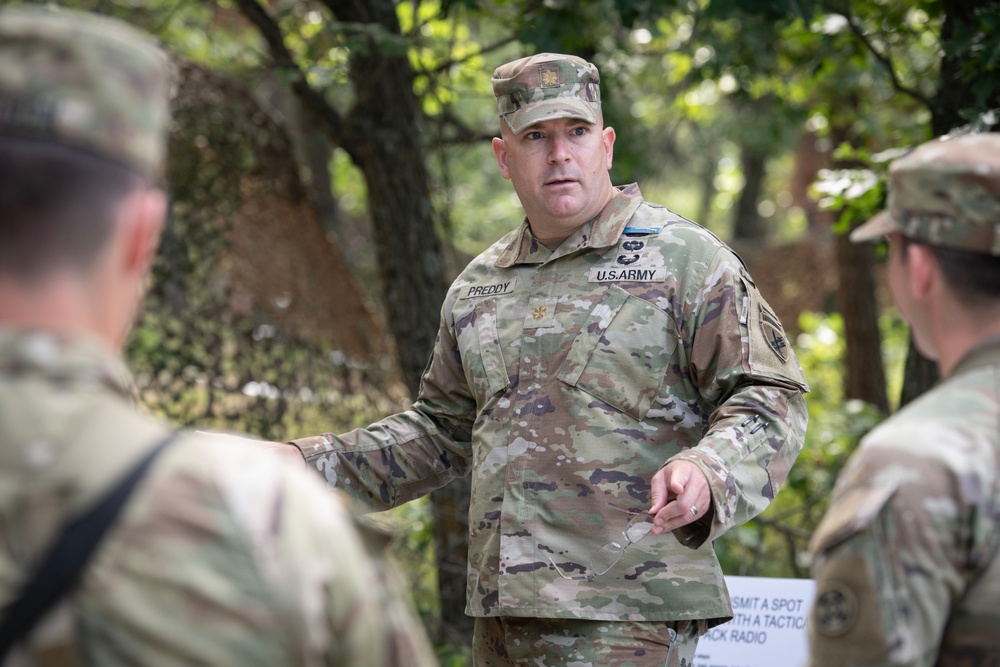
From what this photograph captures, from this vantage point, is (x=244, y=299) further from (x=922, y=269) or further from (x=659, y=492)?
(x=922, y=269)

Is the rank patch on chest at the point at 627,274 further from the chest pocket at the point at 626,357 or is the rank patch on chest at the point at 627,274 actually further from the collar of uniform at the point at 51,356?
the collar of uniform at the point at 51,356

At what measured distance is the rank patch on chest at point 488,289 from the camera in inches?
133

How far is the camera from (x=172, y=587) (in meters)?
1.36

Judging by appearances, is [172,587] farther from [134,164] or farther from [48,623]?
[134,164]

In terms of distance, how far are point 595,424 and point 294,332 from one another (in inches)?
145

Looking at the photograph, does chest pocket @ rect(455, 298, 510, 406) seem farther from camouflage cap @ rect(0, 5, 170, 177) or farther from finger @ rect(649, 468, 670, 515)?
camouflage cap @ rect(0, 5, 170, 177)

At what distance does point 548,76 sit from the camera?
3.38 metres

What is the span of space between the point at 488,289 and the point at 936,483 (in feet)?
6.16

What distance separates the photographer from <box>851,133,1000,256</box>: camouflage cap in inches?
72.8

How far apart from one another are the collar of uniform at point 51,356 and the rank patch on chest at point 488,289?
201cm

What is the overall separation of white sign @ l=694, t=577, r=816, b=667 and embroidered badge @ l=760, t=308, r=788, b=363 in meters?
1.19

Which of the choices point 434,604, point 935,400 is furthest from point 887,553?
point 434,604

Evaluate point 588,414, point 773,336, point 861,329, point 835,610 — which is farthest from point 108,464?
point 861,329

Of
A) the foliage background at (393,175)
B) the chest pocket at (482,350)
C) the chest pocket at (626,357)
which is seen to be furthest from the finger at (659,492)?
the foliage background at (393,175)
